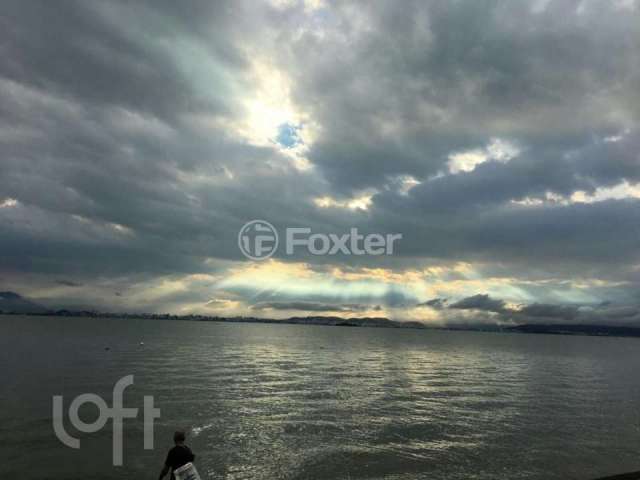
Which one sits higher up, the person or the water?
the person

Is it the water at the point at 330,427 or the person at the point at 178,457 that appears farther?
the water at the point at 330,427

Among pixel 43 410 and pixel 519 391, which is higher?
pixel 43 410

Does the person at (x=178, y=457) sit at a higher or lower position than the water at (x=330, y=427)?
higher

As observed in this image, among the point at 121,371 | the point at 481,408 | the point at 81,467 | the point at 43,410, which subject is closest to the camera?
the point at 81,467

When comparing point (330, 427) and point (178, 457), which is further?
point (330, 427)

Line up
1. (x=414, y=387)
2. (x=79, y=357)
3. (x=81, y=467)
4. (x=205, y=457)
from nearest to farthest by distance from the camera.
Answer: (x=81, y=467) < (x=205, y=457) < (x=414, y=387) < (x=79, y=357)

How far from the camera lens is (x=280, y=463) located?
2309 cm

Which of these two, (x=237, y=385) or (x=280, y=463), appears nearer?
(x=280, y=463)

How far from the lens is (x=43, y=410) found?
32750mm

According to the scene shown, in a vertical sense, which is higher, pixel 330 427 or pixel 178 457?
pixel 178 457

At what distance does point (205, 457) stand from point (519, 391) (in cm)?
4396

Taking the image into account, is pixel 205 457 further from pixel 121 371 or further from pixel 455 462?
pixel 121 371

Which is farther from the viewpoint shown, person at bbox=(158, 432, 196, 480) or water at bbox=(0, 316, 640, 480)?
water at bbox=(0, 316, 640, 480)

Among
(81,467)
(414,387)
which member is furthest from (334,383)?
(81,467)
